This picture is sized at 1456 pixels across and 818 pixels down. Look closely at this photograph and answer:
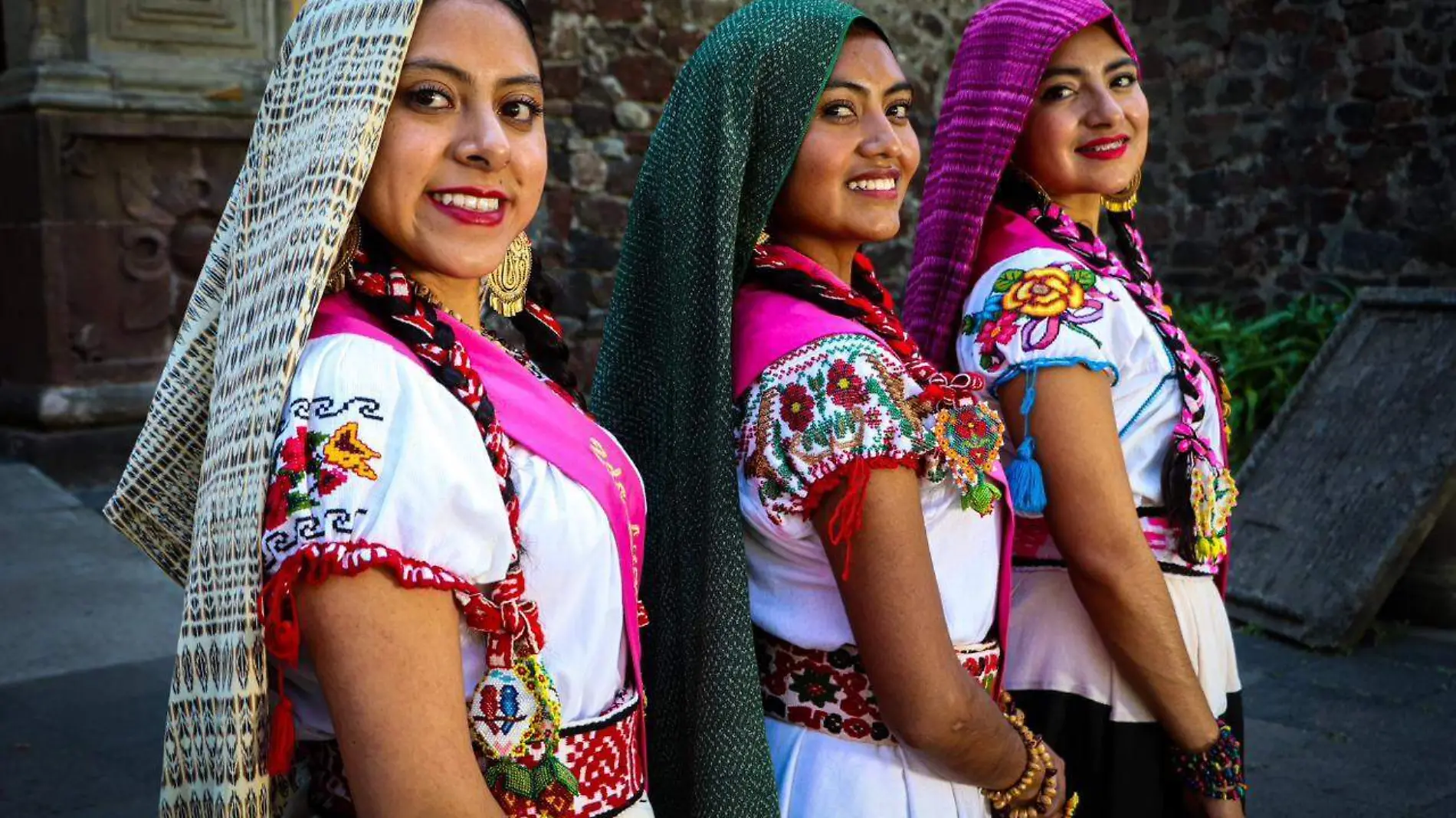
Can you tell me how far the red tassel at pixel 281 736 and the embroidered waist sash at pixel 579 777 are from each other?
0.37 ft

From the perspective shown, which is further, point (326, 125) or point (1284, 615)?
point (1284, 615)

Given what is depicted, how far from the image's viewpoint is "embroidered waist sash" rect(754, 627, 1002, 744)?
1842mm

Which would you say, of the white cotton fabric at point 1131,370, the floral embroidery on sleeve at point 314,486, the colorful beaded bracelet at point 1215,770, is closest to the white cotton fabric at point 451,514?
the floral embroidery on sleeve at point 314,486

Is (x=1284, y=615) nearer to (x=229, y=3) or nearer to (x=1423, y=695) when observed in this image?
(x=1423, y=695)

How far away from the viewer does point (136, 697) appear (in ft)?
12.2

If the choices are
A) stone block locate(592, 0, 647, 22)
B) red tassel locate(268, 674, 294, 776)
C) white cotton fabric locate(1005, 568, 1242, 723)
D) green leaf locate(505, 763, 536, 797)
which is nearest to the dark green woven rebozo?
green leaf locate(505, 763, 536, 797)

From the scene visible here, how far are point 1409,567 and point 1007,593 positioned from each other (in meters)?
3.78

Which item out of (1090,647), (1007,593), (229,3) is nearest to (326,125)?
(1007,593)

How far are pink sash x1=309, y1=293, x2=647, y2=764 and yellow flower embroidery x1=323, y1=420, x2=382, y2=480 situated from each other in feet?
0.42

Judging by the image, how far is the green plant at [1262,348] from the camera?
23.0 ft

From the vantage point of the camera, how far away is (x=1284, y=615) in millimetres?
4930

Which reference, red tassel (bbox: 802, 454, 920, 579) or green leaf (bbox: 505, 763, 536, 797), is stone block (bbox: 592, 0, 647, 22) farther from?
green leaf (bbox: 505, 763, 536, 797)

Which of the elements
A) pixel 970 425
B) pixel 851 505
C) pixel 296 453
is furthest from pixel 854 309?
pixel 296 453

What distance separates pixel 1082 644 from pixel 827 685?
0.60 metres
